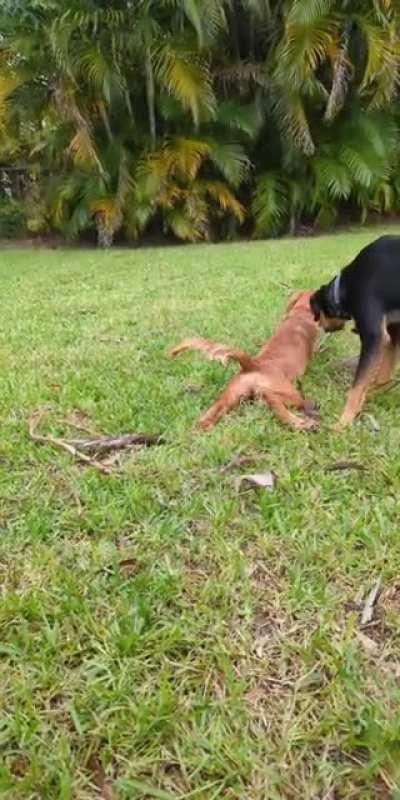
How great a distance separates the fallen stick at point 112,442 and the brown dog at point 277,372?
220 millimetres

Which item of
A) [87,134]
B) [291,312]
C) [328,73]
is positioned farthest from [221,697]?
[328,73]

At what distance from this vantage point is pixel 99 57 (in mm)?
10398

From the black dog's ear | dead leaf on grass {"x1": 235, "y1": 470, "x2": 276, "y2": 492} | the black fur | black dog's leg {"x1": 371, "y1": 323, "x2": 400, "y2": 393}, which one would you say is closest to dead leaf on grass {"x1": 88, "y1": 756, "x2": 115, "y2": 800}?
dead leaf on grass {"x1": 235, "y1": 470, "x2": 276, "y2": 492}

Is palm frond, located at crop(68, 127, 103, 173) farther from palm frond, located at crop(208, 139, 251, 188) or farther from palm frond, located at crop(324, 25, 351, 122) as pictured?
palm frond, located at crop(324, 25, 351, 122)

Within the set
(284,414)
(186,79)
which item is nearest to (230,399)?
(284,414)

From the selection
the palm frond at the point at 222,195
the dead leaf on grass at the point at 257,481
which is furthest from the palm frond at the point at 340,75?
the dead leaf on grass at the point at 257,481

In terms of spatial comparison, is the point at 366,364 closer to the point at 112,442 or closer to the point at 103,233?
the point at 112,442

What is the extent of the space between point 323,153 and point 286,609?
10873 millimetres

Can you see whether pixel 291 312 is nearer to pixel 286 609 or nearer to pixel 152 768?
pixel 286 609

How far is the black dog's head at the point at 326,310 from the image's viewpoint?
3.35 metres

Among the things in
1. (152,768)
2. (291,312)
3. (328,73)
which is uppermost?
(328,73)

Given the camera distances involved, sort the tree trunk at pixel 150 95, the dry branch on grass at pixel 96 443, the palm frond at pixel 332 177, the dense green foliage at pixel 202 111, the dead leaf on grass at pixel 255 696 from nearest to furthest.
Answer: the dead leaf on grass at pixel 255 696
the dry branch on grass at pixel 96 443
the dense green foliage at pixel 202 111
the tree trunk at pixel 150 95
the palm frond at pixel 332 177

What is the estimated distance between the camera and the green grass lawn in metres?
1.33

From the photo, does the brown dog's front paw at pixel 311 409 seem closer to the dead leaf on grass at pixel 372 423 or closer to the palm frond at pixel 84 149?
the dead leaf on grass at pixel 372 423
